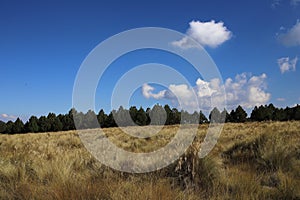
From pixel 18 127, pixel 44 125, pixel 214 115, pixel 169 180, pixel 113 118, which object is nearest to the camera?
pixel 169 180

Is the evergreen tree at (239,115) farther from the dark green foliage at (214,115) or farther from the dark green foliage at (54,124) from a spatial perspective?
the dark green foliage at (54,124)

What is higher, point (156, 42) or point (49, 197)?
point (156, 42)

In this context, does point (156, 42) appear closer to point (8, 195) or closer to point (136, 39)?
point (136, 39)

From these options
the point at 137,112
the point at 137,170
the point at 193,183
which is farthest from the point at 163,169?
the point at 137,112

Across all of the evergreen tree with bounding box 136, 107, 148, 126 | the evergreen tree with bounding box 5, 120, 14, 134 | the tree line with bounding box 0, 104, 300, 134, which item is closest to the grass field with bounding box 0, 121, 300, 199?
the tree line with bounding box 0, 104, 300, 134

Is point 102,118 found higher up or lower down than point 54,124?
higher up

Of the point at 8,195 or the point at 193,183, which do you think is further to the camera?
the point at 193,183

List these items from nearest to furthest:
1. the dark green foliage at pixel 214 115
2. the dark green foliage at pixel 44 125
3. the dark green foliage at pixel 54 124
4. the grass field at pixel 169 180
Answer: the grass field at pixel 169 180 < the dark green foliage at pixel 214 115 < the dark green foliage at pixel 54 124 < the dark green foliage at pixel 44 125

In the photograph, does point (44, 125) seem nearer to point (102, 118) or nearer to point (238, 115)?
point (102, 118)

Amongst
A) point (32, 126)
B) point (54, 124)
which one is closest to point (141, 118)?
point (54, 124)

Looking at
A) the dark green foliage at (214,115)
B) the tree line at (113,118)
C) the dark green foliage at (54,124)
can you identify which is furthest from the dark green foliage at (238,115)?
the dark green foliage at (54,124)

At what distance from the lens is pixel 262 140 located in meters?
8.35

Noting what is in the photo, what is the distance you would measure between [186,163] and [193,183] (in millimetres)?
431

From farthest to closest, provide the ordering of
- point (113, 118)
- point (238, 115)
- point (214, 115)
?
point (238, 115)
point (113, 118)
point (214, 115)
